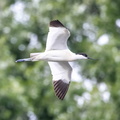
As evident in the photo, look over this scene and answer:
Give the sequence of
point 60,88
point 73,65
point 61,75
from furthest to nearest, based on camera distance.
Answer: point 73,65 → point 61,75 → point 60,88

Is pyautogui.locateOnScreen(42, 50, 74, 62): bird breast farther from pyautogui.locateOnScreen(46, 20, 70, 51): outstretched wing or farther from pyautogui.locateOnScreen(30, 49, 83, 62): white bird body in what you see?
pyautogui.locateOnScreen(46, 20, 70, 51): outstretched wing

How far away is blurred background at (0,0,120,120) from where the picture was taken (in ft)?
40.1

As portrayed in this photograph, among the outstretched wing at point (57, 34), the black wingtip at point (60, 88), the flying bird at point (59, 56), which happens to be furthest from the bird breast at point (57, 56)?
the black wingtip at point (60, 88)

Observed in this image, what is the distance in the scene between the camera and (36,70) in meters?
13.8

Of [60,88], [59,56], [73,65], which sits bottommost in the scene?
[73,65]

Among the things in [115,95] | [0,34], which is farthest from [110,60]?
[0,34]

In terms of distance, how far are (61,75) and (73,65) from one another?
8304 mm

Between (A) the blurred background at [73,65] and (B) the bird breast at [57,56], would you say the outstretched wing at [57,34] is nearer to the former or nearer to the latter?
(B) the bird breast at [57,56]

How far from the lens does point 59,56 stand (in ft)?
15.7

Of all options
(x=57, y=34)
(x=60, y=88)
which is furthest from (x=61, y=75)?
(x=57, y=34)

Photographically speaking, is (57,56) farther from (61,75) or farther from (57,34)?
(61,75)

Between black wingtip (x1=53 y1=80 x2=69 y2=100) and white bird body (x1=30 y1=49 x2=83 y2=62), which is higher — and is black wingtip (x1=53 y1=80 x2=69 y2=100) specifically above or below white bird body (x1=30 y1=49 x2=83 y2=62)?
below

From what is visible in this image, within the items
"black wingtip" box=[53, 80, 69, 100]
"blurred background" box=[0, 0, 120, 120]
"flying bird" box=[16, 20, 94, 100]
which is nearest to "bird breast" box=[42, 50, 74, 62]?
"flying bird" box=[16, 20, 94, 100]

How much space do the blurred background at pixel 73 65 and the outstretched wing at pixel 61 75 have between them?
6.26 m
